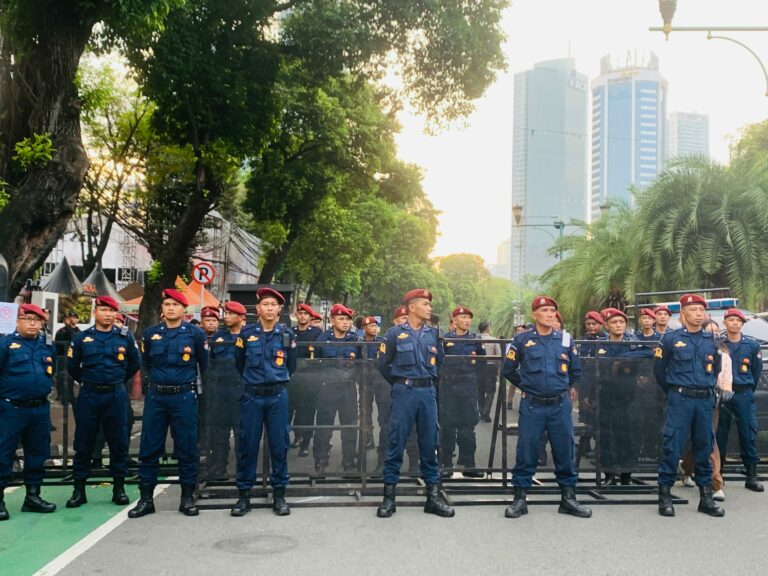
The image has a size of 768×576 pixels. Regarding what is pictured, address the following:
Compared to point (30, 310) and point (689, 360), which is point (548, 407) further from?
point (30, 310)

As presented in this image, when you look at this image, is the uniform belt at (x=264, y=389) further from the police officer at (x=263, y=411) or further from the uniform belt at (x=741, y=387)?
the uniform belt at (x=741, y=387)

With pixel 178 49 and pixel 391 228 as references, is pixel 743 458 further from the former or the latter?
pixel 391 228

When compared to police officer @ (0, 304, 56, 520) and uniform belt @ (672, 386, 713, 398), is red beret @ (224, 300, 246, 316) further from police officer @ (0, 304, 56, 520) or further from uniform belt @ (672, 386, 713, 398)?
uniform belt @ (672, 386, 713, 398)

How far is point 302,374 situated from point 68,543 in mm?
2527

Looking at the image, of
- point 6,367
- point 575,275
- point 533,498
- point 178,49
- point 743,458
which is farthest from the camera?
point 575,275

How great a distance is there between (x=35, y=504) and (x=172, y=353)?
5.90ft

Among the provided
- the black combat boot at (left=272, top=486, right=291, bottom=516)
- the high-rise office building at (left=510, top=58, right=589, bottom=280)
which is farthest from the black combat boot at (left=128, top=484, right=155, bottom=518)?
the high-rise office building at (left=510, top=58, right=589, bottom=280)

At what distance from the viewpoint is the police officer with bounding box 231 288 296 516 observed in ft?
21.4

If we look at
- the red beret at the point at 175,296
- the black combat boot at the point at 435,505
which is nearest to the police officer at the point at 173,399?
the red beret at the point at 175,296

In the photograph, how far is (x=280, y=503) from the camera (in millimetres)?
6492

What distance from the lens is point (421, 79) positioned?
1634cm

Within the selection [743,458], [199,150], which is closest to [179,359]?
[743,458]

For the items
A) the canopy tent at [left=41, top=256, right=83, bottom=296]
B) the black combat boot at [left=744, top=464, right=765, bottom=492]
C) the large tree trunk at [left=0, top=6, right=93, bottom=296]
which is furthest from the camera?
the canopy tent at [left=41, top=256, right=83, bottom=296]

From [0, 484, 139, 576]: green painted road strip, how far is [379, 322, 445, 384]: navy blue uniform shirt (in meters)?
2.76
